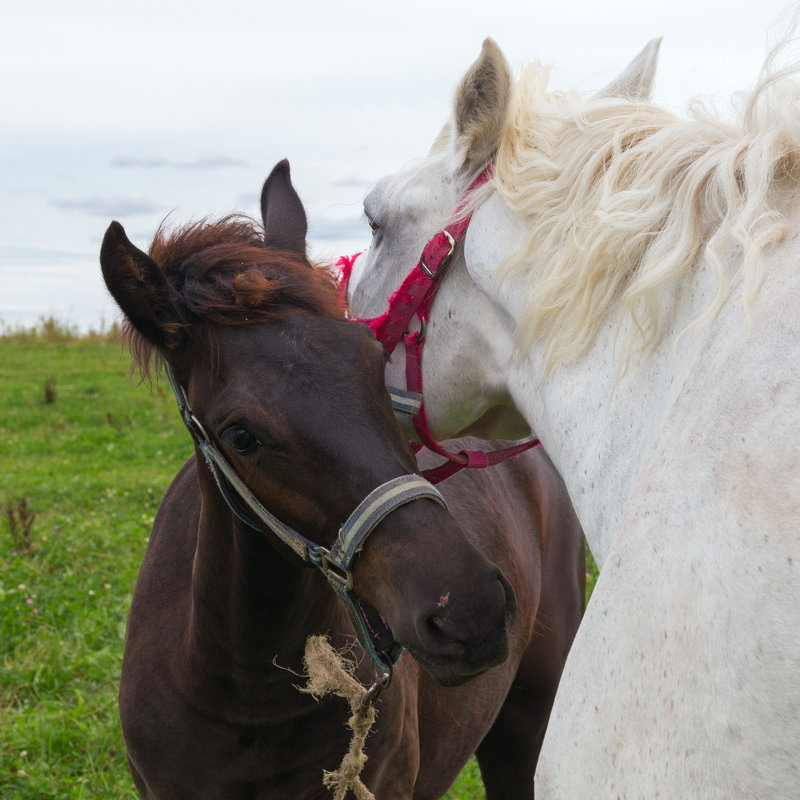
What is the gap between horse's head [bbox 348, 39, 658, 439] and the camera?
2080mm

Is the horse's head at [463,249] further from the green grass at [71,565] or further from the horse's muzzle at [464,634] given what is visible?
the green grass at [71,565]

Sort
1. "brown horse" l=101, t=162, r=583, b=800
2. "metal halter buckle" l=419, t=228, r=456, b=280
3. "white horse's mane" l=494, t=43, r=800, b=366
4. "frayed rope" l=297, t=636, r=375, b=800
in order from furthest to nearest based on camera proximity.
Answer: "metal halter buckle" l=419, t=228, r=456, b=280 → "frayed rope" l=297, t=636, r=375, b=800 → "brown horse" l=101, t=162, r=583, b=800 → "white horse's mane" l=494, t=43, r=800, b=366

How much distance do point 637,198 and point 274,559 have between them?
3.96ft

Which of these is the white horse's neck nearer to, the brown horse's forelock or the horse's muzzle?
the horse's muzzle

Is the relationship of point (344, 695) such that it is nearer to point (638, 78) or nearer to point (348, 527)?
point (348, 527)

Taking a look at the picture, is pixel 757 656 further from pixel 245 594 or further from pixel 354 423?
pixel 245 594

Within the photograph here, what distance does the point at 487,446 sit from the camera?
136 inches

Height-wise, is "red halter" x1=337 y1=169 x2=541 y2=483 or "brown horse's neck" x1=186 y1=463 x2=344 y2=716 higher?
"red halter" x1=337 y1=169 x2=541 y2=483

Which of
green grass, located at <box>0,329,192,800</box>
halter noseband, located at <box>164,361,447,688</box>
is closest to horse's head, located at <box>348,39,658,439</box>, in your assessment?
halter noseband, located at <box>164,361,447,688</box>

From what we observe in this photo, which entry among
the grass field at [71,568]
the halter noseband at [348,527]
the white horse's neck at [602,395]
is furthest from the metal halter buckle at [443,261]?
the grass field at [71,568]

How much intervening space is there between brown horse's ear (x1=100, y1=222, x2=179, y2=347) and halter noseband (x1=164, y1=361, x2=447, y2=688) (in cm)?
16

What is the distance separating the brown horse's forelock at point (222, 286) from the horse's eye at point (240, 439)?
190 mm

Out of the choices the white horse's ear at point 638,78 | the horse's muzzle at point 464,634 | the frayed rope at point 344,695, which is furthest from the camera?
the white horse's ear at point 638,78

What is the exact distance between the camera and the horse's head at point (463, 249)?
6.82ft
